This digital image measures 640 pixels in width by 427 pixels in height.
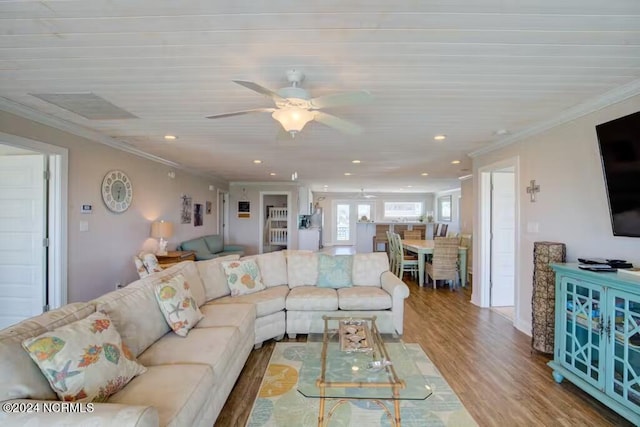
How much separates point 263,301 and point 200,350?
1.21 m

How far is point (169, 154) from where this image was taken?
199 inches

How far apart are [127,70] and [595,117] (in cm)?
382

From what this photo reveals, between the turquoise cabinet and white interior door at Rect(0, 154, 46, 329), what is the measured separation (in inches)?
200

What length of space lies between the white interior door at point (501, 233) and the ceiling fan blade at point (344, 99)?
11.5 ft

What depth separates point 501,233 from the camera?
4551 millimetres

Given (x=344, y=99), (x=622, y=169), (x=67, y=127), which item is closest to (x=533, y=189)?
(x=622, y=169)

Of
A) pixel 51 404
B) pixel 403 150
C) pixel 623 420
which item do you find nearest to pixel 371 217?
pixel 403 150

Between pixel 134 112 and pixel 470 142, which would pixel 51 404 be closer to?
pixel 134 112

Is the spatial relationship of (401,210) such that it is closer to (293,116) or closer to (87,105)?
(293,116)

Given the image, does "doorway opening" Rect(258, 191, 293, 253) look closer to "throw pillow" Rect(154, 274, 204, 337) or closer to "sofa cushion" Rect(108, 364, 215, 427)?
"throw pillow" Rect(154, 274, 204, 337)

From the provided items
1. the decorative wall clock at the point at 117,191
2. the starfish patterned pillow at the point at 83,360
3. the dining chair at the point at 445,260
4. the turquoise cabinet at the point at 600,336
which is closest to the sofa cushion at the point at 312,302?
the starfish patterned pillow at the point at 83,360

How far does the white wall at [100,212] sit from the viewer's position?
350 cm

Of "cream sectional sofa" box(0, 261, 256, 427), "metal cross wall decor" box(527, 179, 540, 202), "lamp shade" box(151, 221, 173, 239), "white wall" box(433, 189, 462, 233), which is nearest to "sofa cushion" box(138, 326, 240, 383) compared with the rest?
"cream sectional sofa" box(0, 261, 256, 427)

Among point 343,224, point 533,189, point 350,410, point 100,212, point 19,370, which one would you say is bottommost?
point 350,410
